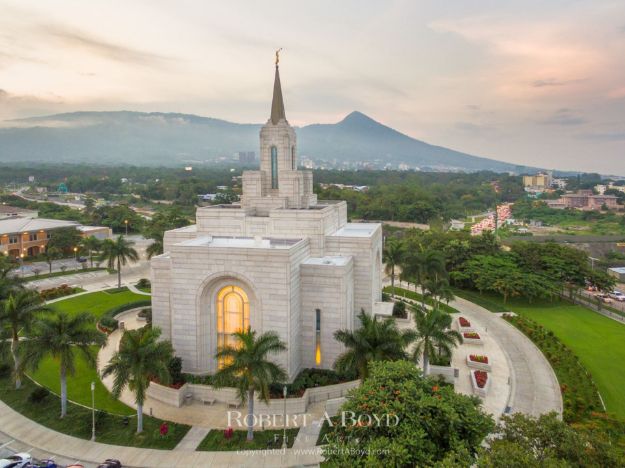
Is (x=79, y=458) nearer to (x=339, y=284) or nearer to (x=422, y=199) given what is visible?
(x=339, y=284)

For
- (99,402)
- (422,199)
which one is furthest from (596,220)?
(99,402)

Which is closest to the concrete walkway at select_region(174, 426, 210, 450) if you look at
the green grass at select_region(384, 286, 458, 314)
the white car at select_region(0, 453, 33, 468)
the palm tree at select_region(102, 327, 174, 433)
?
the palm tree at select_region(102, 327, 174, 433)

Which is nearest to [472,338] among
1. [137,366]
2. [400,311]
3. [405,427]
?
[400,311]

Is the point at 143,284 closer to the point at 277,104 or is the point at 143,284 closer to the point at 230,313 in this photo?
the point at 230,313

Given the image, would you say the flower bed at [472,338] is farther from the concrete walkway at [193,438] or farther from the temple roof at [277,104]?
the temple roof at [277,104]

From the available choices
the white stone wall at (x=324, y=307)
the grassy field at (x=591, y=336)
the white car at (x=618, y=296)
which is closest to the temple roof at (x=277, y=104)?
the white stone wall at (x=324, y=307)

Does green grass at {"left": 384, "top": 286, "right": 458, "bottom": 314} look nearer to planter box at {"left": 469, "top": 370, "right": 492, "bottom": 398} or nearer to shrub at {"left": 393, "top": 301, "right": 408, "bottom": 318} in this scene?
shrub at {"left": 393, "top": 301, "right": 408, "bottom": 318}
